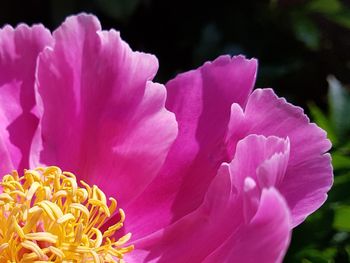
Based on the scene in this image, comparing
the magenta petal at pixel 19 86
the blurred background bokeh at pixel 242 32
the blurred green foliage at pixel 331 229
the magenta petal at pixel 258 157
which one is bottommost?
the blurred green foliage at pixel 331 229

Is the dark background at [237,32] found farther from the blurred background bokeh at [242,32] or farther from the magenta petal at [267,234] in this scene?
the magenta petal at [267,234]

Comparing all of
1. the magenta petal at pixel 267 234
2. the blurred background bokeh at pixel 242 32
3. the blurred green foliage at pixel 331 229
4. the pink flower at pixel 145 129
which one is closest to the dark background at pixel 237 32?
the blurred background bokeh at pixel 242 32

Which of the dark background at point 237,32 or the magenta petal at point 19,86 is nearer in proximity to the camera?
the magenta petal at point 19,86

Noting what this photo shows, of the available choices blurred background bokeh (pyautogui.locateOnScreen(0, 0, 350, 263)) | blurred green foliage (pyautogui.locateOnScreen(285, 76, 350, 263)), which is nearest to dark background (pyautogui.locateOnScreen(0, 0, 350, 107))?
blurred background bokeh (pyautogui.locateOnScreen(0, 0, 350, 263))

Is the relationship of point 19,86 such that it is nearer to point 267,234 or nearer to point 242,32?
point 267,234

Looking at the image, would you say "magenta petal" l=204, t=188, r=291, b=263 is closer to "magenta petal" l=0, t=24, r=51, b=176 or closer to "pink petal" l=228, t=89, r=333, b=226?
"pink petal" l=228, t=89, r=333, b=226

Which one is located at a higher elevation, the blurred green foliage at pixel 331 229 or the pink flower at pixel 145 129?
the pink flower at pixel 145 129

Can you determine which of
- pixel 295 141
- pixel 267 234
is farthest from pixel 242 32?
pixel 267 234
